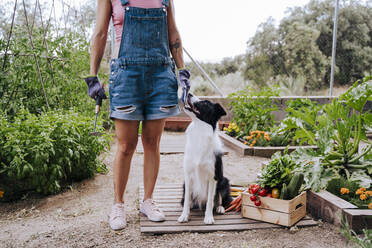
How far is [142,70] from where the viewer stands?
2348 mm

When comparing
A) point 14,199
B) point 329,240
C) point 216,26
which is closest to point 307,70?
point 216,26

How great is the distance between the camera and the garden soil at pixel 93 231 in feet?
7.47

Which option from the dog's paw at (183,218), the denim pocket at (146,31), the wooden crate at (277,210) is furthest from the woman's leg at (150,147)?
the wooden crate at (277,210)

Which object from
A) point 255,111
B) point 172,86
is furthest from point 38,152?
point 255,111

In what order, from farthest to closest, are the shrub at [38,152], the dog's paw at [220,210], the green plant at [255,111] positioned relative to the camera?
the green plant at [255,111] < the shrub at [38,152] < the dog's paw at [220,210]

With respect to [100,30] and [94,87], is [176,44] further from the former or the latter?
[94,87]

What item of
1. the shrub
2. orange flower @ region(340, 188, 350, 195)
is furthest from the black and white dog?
the shrub

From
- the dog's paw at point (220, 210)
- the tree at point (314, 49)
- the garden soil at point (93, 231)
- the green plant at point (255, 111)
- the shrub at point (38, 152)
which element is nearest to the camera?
the garden soil at point (93, 231)

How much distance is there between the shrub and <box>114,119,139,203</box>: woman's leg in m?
0.82

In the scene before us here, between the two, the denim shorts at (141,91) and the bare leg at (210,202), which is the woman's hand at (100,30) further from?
the bare leg at (210,202)

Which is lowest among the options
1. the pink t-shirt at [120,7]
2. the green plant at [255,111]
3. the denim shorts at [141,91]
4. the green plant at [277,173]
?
the green plant at [277,173]

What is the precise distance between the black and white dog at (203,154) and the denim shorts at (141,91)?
0.20m

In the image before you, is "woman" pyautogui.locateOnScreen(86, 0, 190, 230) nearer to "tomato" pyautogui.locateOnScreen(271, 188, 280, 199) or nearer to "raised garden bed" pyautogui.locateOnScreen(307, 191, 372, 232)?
"tomato" pyautogui.locateOnScreen(271, 188, 280, 199)

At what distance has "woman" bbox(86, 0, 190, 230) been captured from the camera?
2311 mm
